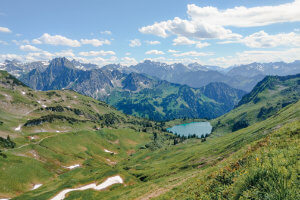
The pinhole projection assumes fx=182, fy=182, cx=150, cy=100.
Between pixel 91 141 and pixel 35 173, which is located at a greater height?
pixel 35 173

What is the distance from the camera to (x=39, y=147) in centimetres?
13600

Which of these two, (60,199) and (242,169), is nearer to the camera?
(242,169)

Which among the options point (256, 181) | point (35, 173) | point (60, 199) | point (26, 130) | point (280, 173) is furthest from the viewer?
point (26, 130)

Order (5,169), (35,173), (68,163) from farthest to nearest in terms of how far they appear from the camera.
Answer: (68,163) → (35,173) → (5,169)

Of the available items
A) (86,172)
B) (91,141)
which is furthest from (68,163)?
(91,141)

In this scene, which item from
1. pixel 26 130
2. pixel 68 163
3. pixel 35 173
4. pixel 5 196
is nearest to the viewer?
pixel 5 196

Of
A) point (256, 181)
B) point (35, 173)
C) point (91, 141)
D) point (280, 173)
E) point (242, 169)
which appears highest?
point (280, 173)

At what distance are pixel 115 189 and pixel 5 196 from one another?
48.9 m

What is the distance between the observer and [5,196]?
73.2 metres

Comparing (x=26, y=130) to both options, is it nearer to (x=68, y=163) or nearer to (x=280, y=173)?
(x=68, y=163)

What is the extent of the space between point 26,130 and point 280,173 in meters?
227

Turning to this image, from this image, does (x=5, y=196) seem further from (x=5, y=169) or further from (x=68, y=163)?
(x=68, y=163)

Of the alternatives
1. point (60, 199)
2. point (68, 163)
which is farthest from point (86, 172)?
point (68, 163)

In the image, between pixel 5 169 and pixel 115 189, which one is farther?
pixel 5 169
